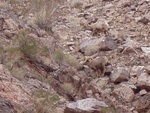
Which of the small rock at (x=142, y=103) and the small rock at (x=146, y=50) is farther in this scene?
the small rock at (x=146, y=50)

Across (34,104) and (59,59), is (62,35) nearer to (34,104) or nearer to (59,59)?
(59,59)

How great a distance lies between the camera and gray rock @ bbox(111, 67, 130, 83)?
9.44 meters

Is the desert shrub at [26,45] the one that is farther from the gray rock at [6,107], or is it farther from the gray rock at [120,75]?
the gray rock at [6,107]

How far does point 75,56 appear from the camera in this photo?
10.6 m

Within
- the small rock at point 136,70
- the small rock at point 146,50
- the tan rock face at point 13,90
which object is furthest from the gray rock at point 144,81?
the tan rock face at point 13,90

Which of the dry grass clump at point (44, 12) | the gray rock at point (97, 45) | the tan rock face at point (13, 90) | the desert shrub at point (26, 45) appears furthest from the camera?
the dry grass clump at point (44, 12)

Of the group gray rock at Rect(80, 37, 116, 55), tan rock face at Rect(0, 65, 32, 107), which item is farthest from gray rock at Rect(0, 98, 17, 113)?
gray rock at Rect(80, 37, 116, 55)

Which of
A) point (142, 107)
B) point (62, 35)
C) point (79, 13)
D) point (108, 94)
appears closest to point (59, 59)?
point (108, 94)

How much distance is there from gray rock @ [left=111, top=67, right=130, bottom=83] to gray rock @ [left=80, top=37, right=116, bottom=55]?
114 centimetres

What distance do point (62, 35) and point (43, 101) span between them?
6356 mm

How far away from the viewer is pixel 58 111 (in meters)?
6.08

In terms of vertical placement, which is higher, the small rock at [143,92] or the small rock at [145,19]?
the small rock at [145,19]

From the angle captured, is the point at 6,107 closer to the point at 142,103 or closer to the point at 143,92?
the point at 142,103

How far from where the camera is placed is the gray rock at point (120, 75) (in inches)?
372
